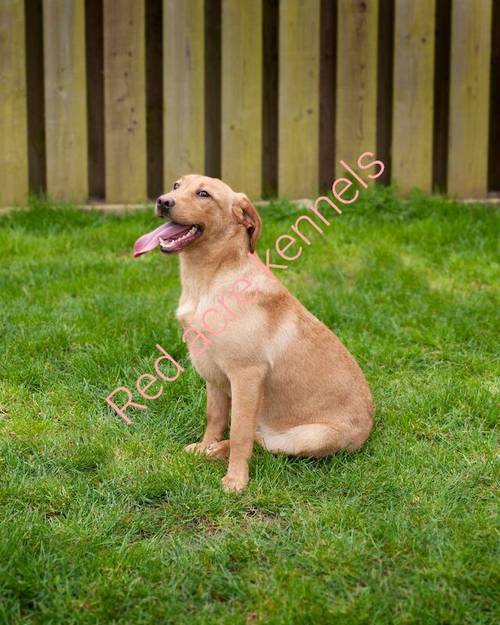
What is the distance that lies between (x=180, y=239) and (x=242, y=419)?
784 mm

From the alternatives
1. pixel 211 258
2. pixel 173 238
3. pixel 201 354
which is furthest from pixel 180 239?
pixel 201 354

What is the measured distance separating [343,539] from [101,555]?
34.0 inches

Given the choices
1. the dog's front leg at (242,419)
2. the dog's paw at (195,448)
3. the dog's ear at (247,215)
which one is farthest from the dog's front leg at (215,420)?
the dog's ear at (247,215)

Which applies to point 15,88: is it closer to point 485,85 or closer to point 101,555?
point 485,85

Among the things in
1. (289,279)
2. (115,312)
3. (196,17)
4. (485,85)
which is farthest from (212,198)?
(485,85)

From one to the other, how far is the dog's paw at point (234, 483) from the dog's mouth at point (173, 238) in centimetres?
96

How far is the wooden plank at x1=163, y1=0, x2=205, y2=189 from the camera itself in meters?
7.40

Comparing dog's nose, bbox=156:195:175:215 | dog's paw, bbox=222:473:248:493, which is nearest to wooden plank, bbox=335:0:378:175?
dog's nose, bbox=156:195:175:215

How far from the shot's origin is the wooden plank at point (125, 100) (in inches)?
291

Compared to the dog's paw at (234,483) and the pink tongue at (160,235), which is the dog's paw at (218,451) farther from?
the pink tongue at (160,235)

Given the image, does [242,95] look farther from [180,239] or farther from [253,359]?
[253,359]

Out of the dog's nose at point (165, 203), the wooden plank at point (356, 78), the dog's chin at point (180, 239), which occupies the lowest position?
the dog's chin at point (180, 239)

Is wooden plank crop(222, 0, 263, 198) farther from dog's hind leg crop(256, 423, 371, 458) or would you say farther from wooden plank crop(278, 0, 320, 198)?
dog's hind leg crop(256, 423, 371, 458)

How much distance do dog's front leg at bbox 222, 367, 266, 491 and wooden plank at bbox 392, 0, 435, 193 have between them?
3911 millimetres
